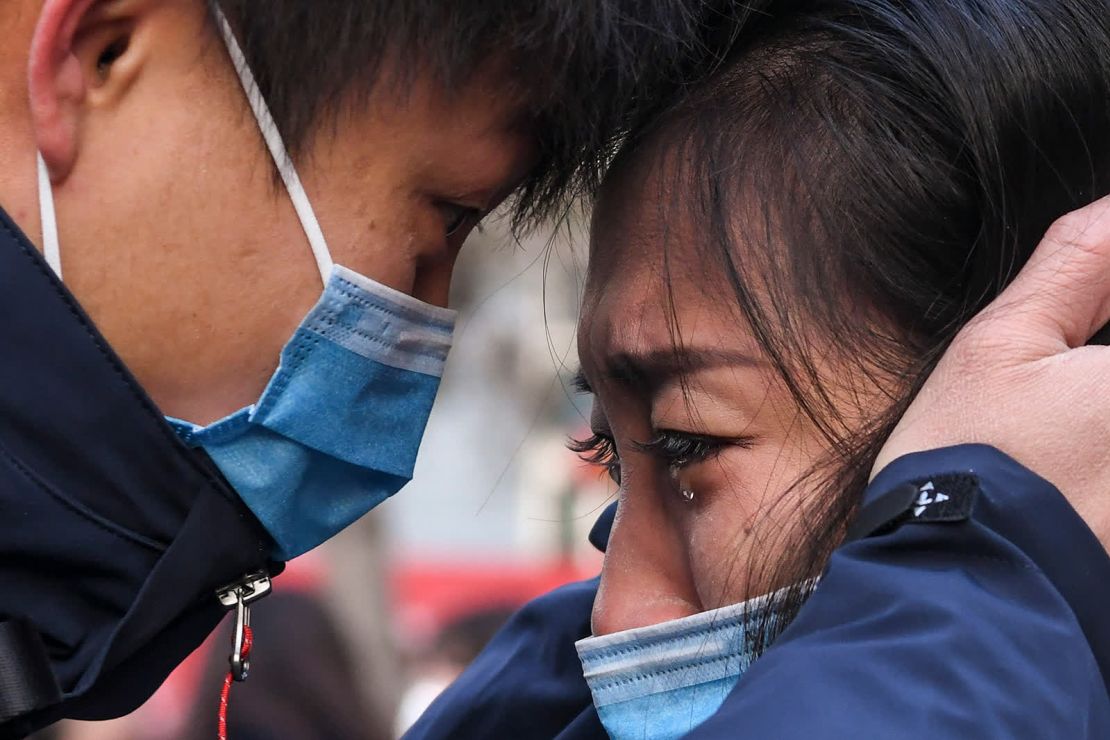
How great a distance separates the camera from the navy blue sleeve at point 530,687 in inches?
82.7

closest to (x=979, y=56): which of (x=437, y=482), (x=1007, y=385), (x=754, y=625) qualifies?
(x=1007, y=385)

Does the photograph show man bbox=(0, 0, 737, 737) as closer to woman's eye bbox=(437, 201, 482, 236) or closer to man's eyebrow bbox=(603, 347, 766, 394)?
woman's eye bbox=(437, 201, 482, 236)

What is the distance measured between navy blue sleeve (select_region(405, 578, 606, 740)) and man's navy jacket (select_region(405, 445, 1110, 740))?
0.84 m

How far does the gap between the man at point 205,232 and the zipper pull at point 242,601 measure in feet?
0.06

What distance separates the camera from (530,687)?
2.13 m

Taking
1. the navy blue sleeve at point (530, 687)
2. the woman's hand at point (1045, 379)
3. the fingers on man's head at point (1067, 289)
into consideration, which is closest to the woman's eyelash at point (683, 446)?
the woman's hand at point (1045, 379)

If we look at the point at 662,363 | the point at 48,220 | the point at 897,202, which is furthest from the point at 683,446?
the point at 48,220

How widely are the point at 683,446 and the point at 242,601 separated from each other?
1.96 ft

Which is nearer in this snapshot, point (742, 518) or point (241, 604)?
point (742, 518)

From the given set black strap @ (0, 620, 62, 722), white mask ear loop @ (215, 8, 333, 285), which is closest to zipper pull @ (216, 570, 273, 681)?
black strap @ (0, 620, 62, 722)

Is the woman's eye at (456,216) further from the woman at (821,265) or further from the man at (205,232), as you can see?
the woman at (821,265)

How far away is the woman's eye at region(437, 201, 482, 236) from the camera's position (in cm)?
167

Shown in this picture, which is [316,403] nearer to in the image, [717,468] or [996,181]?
[717,468]

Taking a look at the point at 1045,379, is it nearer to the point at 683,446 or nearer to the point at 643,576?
the point at 683,446
